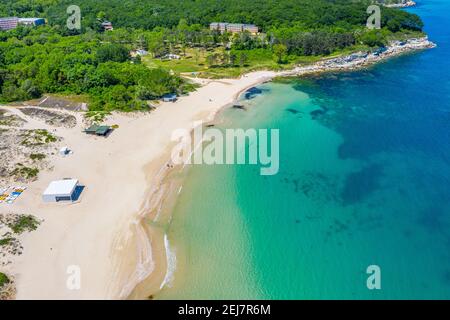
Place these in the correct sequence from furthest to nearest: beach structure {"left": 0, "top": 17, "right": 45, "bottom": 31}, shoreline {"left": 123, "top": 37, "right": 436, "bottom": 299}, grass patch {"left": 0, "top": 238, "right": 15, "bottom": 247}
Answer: beach structure {"left": 0, "top": 17, "right": 45, "bottom": 31} < shoreline {"left": 123, "top": 37, "right": 436, "bottom": 299} < grass patch {"left": 0, "top": 238, "right": 15, "bottom": 247}

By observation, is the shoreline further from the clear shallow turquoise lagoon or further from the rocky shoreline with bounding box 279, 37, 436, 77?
the clear shallow turquoise lagoon

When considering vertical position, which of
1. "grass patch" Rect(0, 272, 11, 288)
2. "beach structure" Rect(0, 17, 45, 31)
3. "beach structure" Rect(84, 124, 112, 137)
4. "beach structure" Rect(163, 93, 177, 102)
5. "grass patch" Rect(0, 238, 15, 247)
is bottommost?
"grass patch" Rect(0, 272, 11, 288)

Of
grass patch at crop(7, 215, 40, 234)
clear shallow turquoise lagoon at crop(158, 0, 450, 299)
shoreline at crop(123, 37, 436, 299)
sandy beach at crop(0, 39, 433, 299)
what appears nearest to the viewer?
sandy beach at crop(0, 39, 433, 299)

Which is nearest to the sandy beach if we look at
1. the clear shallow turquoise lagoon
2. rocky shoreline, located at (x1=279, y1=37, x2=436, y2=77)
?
the clear shallow turquoise lagoon

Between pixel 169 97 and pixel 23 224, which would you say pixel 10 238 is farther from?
pixel 169 97

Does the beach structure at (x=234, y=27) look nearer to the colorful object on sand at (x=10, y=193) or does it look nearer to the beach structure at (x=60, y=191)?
the beach structure at (x=60, y=191)

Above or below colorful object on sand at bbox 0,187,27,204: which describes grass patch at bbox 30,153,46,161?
above
